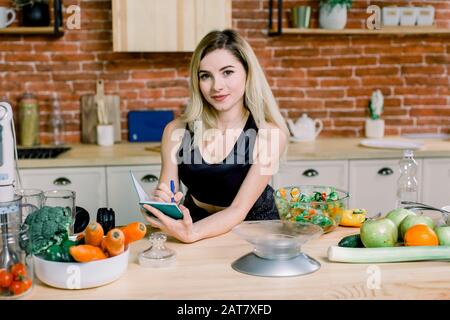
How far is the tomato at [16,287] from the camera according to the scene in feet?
5.06

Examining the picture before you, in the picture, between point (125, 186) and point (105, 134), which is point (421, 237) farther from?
point (105, 134)

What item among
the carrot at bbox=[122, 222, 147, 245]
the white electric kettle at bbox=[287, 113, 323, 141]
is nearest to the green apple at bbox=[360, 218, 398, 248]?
the carrot at bbox=[122, 222, 147, 245]

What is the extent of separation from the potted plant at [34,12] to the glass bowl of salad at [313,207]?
8.41 ft

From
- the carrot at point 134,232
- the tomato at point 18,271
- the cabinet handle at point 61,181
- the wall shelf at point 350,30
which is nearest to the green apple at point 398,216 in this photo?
the carrot at point 134,232

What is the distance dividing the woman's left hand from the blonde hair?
2.88 feet

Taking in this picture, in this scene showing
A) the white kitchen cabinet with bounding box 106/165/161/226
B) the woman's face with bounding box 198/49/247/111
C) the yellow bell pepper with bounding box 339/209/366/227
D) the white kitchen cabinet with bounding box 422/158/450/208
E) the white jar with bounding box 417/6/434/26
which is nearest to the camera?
the yellow bell pepper with bounding box 339/209/366/227

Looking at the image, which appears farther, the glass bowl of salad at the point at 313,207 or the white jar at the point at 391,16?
the white jar at the point at 391,16

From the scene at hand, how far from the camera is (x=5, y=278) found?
1529 mm

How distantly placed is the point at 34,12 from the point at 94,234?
2.82 m

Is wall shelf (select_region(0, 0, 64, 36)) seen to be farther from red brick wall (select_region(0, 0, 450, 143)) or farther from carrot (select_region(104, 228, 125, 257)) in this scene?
carrot (select_region(104, 228, 125, 257))

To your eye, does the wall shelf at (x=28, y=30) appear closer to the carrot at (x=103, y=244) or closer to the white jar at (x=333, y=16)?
the white jar at (x=333, y=16)

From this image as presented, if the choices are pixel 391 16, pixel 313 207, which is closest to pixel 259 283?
pixel 313 207

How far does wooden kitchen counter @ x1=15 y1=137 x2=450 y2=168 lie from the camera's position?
3.68 meters

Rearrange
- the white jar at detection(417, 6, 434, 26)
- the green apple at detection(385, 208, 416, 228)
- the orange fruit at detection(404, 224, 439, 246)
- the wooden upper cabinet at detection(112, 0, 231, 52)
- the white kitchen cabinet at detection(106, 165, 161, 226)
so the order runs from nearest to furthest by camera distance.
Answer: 1. the orange fruit at detection(404, 224, 439, 246)
2. the green apple at detection(385, 208, 416, 228)
3. the white kitchen cabinet at detection(106, 165, 161, 226)
4. the wooden upper cabinet at detection(112, 0, 231, 52)
5. the white jar at detection(417, 6, 434, 26)
